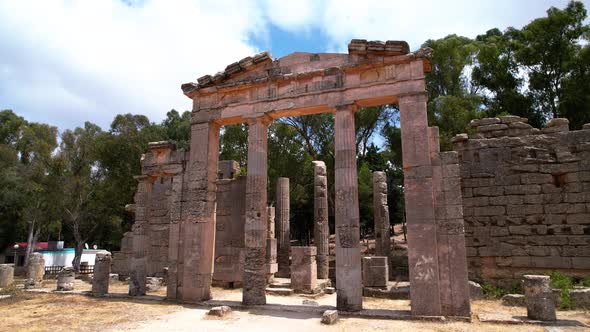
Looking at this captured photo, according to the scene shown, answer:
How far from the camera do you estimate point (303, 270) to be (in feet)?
45.3

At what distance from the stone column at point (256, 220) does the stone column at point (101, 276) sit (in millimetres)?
5403

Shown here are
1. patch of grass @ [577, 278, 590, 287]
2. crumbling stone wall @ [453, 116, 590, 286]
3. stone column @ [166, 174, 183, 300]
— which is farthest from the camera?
stone column @ [166, 174, 183, 300]

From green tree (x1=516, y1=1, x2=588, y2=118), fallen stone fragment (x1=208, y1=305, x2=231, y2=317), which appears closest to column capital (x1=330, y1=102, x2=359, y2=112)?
fallen stone fragment (x1=208, y1=305, x2=231, y2=317)

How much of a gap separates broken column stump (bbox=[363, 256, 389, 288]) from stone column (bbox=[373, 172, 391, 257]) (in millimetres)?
3723

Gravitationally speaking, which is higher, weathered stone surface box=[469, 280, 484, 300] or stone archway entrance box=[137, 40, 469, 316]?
stone archway entrance box=[137, 40, 469, 316]

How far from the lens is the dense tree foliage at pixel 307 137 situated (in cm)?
1856

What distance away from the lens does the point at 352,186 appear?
32.2 feet

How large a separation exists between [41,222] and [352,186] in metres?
29.0

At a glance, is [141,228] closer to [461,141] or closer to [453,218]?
[453,218]

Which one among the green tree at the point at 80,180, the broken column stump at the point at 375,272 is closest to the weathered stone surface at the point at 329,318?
the broken column stump at the point at 375,272

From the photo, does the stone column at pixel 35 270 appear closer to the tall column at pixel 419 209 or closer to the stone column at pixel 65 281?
the stone column at pixel 65 281

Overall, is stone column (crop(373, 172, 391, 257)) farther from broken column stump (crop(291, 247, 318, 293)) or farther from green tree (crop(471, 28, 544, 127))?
green tree (crop(471, 28, 544, 127))

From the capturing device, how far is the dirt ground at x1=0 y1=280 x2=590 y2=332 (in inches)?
309

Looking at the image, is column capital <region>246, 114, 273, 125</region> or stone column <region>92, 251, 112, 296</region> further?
stone column <region>92, 251, 112, 296</region>
